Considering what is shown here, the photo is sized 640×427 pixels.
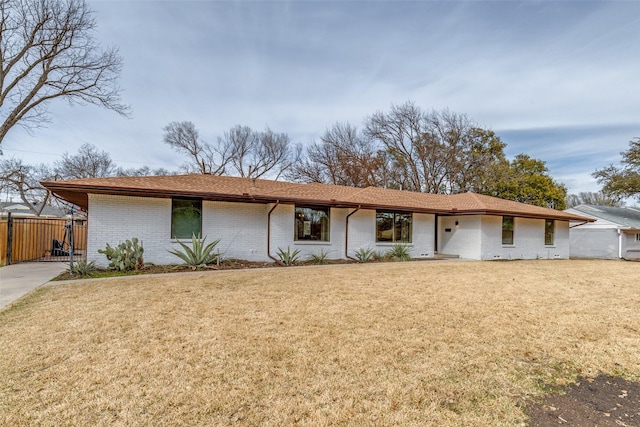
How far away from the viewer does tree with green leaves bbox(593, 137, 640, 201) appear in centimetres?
2279

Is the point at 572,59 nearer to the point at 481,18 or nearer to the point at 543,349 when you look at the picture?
the point at 481,18

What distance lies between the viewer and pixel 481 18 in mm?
10922

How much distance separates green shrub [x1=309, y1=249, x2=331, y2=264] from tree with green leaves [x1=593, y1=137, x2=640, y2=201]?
23.4 meters

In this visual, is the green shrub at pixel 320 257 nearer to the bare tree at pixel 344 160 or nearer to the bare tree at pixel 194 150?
the bare tree at pixel 344 160

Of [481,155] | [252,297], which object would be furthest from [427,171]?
[252,297]

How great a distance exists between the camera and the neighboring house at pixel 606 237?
66.4 ft

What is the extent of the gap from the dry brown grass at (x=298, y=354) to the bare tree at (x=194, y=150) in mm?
26113

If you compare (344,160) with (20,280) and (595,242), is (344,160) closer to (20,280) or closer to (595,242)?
(595,242)

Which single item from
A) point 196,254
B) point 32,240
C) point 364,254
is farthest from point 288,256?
point 32,240

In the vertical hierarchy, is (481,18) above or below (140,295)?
above

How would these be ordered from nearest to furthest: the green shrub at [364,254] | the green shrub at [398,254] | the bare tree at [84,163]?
the green shrub at [364,254]
the green shrub at [398,254]
the bare tree at [84,163]

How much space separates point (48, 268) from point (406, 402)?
511 inches

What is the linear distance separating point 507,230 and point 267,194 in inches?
500

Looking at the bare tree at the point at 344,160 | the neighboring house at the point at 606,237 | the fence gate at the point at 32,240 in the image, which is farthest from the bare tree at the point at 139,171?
the neighboring house at the point at 606,237
